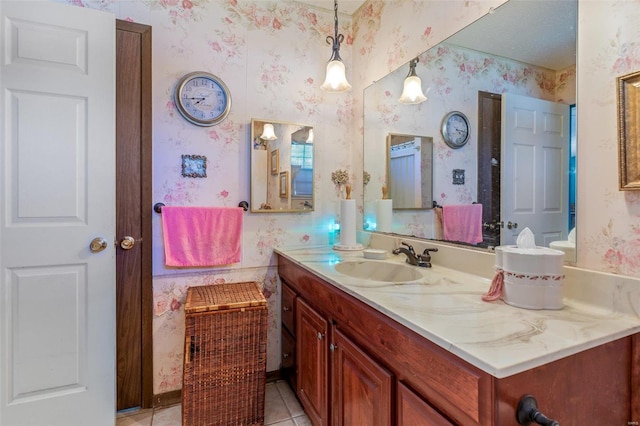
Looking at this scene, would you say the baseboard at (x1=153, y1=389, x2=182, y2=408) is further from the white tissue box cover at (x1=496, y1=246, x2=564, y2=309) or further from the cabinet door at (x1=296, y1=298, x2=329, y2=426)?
the white tissue box cover at (x1=496, y1=246, x2=564, y2=309)

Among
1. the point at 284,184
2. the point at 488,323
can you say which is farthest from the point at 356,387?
the point at 284,184

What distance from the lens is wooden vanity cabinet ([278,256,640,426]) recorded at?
0.67 meters

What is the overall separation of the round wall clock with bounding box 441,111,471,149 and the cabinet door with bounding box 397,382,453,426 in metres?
1.06

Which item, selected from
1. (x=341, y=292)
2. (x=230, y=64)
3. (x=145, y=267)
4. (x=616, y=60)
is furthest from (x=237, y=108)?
(x=616, y=60)

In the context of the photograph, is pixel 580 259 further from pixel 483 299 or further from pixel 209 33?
pixel 209 33

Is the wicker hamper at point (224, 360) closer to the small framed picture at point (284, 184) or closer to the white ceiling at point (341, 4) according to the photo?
the small framed picture at point (284, 184)

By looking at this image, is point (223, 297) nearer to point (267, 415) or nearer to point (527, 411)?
point (267, 415)

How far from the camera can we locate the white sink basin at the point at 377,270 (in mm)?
1521

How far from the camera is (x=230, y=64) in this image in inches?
74.0

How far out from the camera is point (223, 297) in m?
1.65

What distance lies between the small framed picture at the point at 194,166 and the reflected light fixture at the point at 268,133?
0.38 meters

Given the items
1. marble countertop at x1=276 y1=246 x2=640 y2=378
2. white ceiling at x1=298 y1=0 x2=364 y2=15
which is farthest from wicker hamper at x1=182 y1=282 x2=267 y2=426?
white ceiling at x1=298 y1=0 x2=364 y2=15

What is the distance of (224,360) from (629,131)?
1.75 meters

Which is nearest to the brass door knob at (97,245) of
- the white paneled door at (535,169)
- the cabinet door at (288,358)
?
the cabinet door at (288,358)
